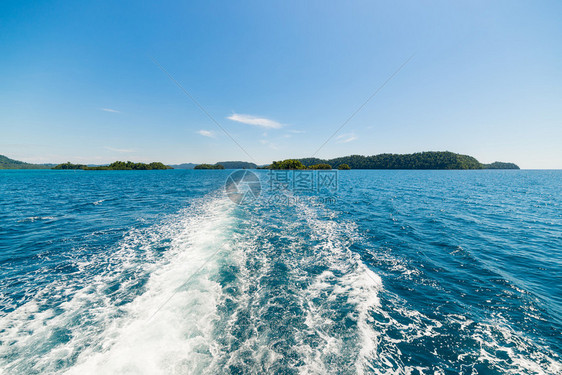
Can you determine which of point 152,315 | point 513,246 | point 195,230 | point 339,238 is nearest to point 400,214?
point 513,246

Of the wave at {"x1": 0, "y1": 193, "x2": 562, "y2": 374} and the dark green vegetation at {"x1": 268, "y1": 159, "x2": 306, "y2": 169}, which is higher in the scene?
the dark green vegetation at {"x1": 268, "y1": 159, "x2": 306, "y2": 169}

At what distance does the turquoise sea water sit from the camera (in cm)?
482

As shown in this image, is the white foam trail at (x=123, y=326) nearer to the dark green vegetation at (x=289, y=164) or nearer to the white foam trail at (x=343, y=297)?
the white foam trail at (x=343, y=297)

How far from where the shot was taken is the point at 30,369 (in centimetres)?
438

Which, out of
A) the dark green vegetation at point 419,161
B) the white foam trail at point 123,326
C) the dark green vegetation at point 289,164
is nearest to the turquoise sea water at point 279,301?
the white foam trail at point 123,326

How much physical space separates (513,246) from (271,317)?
609 inches

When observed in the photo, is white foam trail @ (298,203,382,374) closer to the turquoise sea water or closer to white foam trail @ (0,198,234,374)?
the turquoise sea water

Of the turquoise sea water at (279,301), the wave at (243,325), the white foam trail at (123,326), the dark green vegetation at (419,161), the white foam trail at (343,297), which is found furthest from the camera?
the dark green vegetation at (419,161)

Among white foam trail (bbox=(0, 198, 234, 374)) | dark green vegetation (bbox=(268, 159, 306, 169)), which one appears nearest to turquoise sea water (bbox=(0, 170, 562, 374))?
white foam trail (bbox=(0, 198, 234, 374))

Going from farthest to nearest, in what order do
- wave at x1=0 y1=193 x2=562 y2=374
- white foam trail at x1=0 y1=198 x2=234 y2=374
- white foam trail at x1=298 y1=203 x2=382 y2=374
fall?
1. white foam trail at x1=298 y1=203 x2=382 y2=374
2. wave at x1=0 y1=193 x2=562 y2=374
3. white foam trail at x1=0 y1=198 x2=234 y2=374

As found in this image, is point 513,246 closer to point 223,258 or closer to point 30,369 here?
point 223,258

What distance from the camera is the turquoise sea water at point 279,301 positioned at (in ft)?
15.8

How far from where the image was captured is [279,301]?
6.95 metres

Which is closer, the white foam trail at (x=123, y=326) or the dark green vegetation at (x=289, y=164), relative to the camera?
the white foam trail at (x=123, y=326)
